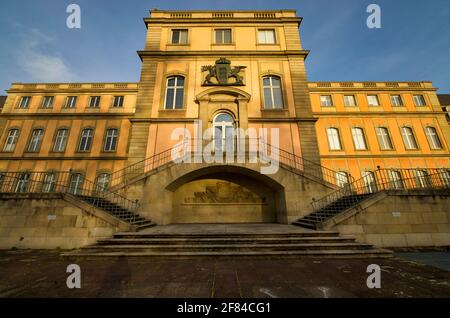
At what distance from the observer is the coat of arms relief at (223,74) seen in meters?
13.9

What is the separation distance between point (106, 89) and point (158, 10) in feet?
38.8

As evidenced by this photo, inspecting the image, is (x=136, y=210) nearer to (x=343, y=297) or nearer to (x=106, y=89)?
(x=343, y=297)

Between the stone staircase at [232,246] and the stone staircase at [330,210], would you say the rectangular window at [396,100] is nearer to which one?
the stone staircase at [330,210]

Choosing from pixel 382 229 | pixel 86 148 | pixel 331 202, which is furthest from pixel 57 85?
pixel 382 229

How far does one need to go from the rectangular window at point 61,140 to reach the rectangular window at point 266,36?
22.9m

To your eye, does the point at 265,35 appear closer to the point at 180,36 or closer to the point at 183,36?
the point at 183,36

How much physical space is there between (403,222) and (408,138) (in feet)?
62.1

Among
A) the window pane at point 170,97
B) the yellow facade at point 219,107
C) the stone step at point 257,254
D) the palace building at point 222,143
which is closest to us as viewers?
the stone step at point 257,254

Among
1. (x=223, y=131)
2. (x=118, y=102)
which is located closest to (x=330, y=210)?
(x=223, y=131)

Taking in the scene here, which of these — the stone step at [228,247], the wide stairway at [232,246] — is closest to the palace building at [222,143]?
the wide stairway at [232,246]

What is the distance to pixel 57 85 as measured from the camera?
22609 mm

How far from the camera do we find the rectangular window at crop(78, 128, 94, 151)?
20292mm

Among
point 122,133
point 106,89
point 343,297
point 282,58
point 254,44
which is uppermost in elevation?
point 106,89

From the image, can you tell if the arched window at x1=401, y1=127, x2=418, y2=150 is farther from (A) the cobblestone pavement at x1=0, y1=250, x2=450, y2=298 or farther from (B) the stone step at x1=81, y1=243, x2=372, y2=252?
(A) the cobblestone pavement at x1=0, y1=250, x2=450, y2=298
